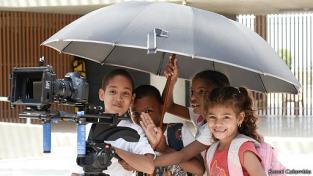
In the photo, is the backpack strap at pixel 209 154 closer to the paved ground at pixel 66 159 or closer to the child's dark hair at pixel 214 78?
the child's dark hair at pixel 214 78

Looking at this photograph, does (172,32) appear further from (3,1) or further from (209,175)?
(3,1)

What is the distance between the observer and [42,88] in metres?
2.57

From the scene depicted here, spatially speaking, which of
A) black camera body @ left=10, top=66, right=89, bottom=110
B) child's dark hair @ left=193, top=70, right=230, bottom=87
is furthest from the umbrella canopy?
black camera body @ left=10, top=66, right=89, bottom=110

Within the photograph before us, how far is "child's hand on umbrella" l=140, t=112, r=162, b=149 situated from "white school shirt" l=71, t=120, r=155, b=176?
26 millimetres

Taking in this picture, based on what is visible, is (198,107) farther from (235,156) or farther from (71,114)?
(71,114)

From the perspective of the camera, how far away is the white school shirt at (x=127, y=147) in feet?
10.3

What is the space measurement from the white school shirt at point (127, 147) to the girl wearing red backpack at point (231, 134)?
35 centimetres

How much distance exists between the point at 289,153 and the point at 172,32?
8.66m

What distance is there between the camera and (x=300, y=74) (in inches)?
833

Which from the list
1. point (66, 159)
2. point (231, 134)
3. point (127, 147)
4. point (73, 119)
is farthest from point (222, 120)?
point (66, 159)

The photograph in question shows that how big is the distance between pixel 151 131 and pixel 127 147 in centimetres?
15

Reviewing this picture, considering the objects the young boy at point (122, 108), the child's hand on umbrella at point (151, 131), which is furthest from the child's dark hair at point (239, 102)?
the young boy at point (122, 108)

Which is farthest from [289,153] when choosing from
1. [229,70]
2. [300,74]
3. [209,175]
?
[300,74]

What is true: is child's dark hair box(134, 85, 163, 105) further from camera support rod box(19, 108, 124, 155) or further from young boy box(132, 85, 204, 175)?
camera support rod box(19, 108, 124, 155)
